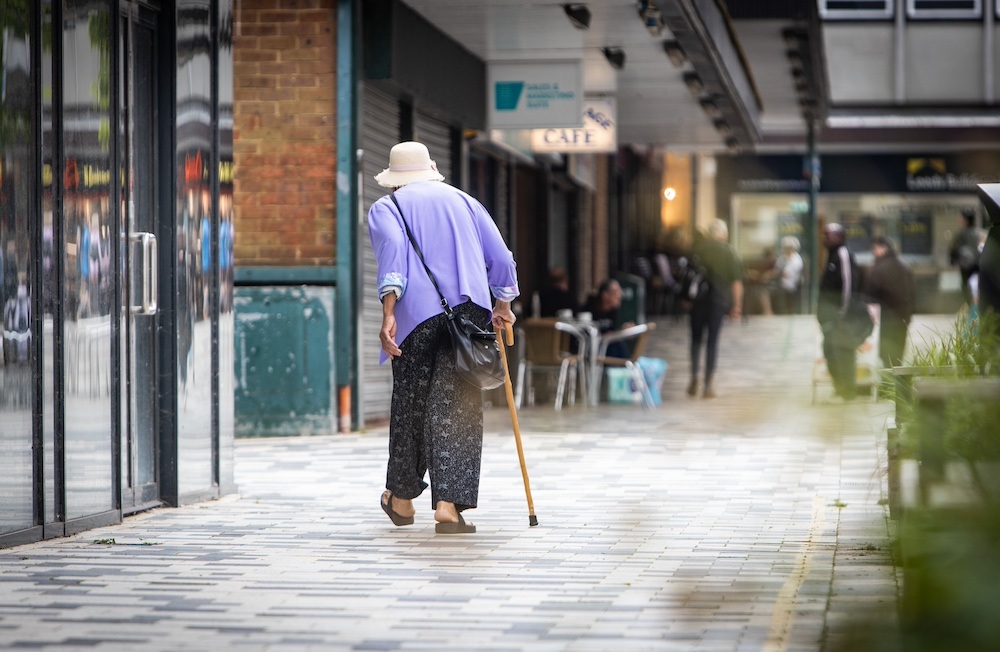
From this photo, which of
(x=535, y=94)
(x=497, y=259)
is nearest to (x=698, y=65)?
(x=535, y=94)

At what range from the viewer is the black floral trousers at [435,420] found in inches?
257

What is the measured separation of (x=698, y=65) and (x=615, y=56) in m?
0.93

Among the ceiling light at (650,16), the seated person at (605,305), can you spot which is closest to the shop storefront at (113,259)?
A: the ceiling light at (650,16)

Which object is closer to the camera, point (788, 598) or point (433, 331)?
point (788, 598)

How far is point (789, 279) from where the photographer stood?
1142 inches

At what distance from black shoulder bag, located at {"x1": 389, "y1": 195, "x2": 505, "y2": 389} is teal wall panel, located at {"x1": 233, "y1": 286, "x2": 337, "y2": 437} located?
5.39 m

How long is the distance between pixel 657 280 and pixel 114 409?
2448 centimetres

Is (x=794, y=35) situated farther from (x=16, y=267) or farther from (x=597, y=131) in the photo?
(x=16, y=267)

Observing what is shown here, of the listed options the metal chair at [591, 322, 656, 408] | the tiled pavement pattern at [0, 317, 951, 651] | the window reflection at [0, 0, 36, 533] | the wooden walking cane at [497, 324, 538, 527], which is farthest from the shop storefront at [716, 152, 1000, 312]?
the window reflection at [0, 0, 36, 533]

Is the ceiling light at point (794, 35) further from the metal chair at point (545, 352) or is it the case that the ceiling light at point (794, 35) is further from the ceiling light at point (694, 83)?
the metal chair at point (545, 352)

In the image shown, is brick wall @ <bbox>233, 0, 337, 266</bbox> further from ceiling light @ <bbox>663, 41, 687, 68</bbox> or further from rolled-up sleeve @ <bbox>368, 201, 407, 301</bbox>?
Answer: rolled-up sleeve @ <bbox>368, 201, 407, 301</bbox>

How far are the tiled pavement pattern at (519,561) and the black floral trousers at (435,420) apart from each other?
0.76 feet

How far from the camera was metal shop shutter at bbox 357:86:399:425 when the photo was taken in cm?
1218

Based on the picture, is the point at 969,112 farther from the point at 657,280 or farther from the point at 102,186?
the point at 102,186
